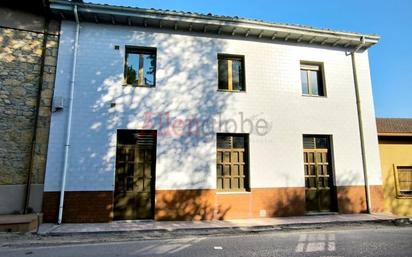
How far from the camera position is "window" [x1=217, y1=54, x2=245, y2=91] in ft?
33.7

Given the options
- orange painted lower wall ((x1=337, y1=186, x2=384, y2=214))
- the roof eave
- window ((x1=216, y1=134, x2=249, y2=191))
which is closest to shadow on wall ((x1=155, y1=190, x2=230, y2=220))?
window ((x1=216, y1=134, x2=249, y2=191))

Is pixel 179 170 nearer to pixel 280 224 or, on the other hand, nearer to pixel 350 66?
pixel 280 224

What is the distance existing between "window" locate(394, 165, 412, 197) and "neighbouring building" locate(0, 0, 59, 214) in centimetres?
1206

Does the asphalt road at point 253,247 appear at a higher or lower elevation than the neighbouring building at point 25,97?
lower

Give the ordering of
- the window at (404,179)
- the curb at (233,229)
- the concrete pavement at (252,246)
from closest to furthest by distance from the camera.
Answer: the concrete pavement at (252,246), the curb at (233,229), the window at (404,179)

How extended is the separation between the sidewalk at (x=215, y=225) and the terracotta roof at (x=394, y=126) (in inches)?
140

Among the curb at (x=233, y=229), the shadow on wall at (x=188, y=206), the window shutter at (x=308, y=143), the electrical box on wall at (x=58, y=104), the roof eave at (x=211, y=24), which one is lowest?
the curb at (x=233, y=229)

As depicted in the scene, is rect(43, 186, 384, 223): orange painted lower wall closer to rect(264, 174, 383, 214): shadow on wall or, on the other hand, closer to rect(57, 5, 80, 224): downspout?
rect(264, 174, 383, 214): shadow on wall

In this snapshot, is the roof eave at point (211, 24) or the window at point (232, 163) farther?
the window at point (232, 163)

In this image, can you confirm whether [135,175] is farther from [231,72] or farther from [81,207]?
[231,72]

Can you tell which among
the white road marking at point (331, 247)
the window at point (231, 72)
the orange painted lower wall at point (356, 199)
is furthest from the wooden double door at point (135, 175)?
the orange painted lower wall at point (356, 199)

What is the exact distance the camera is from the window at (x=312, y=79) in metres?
11.0

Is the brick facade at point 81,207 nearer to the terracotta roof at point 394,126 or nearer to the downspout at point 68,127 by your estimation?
the downspout at point 68,127

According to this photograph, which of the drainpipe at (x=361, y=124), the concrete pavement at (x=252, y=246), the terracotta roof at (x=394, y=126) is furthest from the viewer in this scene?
the terracotta roof at (x=394, y=126)
